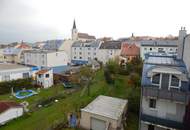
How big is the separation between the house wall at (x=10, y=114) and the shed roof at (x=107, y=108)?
1106 cm

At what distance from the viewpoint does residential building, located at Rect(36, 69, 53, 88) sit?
115 feet

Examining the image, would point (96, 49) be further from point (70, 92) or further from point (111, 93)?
point (111, 93)

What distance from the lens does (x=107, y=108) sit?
52.1 ft

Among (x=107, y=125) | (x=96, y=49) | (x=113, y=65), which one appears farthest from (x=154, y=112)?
(x=96, y=49)

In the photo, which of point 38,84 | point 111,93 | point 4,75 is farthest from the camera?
point 38,84

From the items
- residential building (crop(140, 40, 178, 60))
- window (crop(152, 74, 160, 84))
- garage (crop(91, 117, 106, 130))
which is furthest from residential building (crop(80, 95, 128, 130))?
residential building (crop(140, 40, 178, 60))

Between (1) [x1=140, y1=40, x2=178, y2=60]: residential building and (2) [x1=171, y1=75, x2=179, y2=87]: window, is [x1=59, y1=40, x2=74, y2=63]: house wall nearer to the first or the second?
(1) [x1=140, y1=40, x2=178, y2=60]: residential building

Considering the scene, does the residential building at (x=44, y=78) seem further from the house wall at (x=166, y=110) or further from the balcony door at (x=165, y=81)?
the balcony door at (x=165, y=81)

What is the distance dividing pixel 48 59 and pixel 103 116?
36.1m

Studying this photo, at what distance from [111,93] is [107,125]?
9.49m

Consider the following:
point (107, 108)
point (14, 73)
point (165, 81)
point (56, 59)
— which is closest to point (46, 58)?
point (56, 59)

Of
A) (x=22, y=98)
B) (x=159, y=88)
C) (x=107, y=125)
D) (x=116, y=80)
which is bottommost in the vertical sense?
(x=22, y=98)

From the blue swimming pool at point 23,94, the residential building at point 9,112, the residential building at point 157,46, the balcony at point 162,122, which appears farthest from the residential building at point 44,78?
the balcony at point 162,122

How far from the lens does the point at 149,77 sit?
43.1ft
